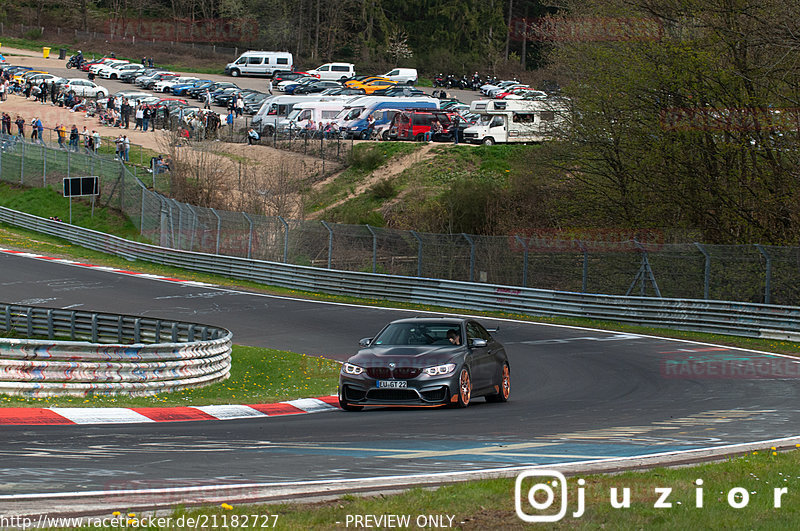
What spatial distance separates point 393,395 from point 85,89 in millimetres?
65594

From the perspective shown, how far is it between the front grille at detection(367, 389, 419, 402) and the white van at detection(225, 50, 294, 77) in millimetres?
86069

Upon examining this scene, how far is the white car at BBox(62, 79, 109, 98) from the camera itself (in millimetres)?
71938

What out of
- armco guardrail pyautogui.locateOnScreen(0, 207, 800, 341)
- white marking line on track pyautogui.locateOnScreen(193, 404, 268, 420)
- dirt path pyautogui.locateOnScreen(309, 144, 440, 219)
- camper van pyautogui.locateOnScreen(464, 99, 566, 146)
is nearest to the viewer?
white marking line on track pyautogui.locateOnScreen(193, 404, 268, 420)

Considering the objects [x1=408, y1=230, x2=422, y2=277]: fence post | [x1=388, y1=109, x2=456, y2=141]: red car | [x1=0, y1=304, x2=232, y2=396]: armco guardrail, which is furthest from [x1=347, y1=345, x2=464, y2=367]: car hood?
[x1=388, y1=109, x2=456, y2=141]: red car

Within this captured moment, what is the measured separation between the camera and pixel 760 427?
1195 centimetres

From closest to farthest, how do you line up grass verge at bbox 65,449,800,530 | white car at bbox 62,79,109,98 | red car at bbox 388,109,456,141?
grass verge at bbox 65,449,800,530
red car at bbox 388,109,456,141
white car at bbox 62,79,109,98

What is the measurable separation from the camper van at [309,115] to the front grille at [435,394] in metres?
48.4

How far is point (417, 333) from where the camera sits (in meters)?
14.4

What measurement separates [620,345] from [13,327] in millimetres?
14265

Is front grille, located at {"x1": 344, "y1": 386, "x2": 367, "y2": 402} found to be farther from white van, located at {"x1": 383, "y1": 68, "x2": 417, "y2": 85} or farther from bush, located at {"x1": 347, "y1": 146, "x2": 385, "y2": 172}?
white van, located at {"x1": 383, "y1": 68, "x2": 417, "y2": 85}

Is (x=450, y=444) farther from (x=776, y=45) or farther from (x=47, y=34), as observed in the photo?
(x=47, y=34)

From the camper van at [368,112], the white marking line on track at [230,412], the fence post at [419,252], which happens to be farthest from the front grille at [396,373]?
the camper van at [368,112]

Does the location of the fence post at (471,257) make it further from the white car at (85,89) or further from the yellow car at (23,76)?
the yellow car at (23,76)

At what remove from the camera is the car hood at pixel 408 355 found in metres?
13.4
